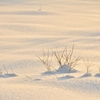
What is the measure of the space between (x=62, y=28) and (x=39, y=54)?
69.8 inches

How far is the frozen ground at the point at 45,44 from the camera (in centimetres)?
218

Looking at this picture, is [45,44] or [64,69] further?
[45,44]

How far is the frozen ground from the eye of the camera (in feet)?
7.14

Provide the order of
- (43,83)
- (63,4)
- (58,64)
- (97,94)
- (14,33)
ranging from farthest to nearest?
(63,4) → (14,33) → (58,64) → (43,83) → (97,94)

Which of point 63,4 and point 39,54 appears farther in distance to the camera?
point 63,4

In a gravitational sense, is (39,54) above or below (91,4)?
below

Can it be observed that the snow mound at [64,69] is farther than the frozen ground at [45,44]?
Yes

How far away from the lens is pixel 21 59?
3.16 metres

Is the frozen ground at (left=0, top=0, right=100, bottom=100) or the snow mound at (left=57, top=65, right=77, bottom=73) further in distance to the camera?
the snow mound at (left=57, top=65, right=77, bottom=73)

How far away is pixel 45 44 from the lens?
13.3ft

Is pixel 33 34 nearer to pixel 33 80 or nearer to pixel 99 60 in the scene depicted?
pixel 99 60

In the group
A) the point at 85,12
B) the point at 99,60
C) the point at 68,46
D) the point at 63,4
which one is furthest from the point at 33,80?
the point at 63,4

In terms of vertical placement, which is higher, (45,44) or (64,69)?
(45,44)

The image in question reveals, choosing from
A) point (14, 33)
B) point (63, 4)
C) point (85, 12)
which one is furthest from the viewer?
point (63, 4)
